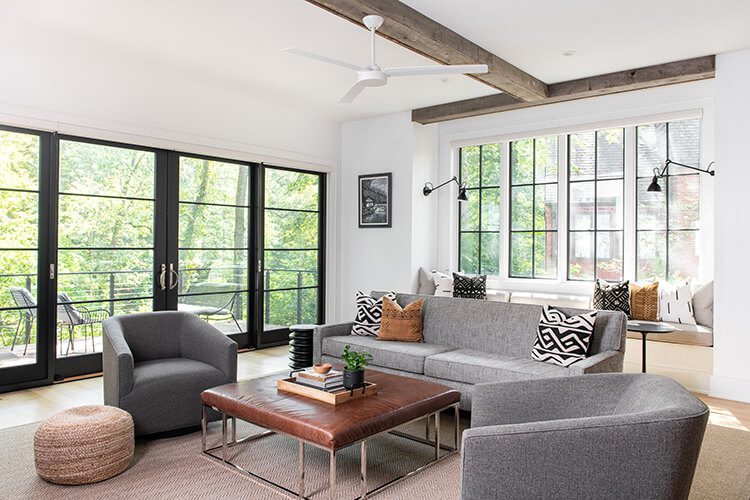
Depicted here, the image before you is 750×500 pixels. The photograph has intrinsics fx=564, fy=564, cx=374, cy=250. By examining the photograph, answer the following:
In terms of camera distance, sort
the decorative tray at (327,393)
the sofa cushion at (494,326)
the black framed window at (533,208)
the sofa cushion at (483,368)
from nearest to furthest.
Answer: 1. the decorative tray at (327,393)
2. the sofa cushion at (483,368)
3. the sofa cushion at (494,326)
4. the black framed window at (533,208)

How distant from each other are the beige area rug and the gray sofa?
49cm

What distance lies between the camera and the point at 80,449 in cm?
271

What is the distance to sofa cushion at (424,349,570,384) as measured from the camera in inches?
136

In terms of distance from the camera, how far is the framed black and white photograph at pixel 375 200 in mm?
6598

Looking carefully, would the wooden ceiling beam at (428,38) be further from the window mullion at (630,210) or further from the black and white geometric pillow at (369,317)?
the black and white geometric pillow at (369,317)

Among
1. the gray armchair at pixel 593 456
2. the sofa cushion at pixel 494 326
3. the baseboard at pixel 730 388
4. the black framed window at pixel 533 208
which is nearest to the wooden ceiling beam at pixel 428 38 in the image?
the black framed window at pixel 533 208

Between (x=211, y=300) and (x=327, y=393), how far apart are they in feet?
10.5

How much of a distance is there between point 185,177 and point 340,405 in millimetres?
3457

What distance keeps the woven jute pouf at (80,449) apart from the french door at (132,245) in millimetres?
1999

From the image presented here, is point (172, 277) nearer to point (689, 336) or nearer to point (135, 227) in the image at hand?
point (135, 227)

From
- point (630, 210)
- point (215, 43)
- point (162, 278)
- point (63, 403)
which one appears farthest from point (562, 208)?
point (63, 403)

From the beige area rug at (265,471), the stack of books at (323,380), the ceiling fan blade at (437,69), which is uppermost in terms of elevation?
the ceiling fan blade at (437,69)

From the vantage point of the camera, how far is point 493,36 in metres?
4.18

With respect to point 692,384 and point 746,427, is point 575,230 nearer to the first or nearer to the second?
point 692,384
